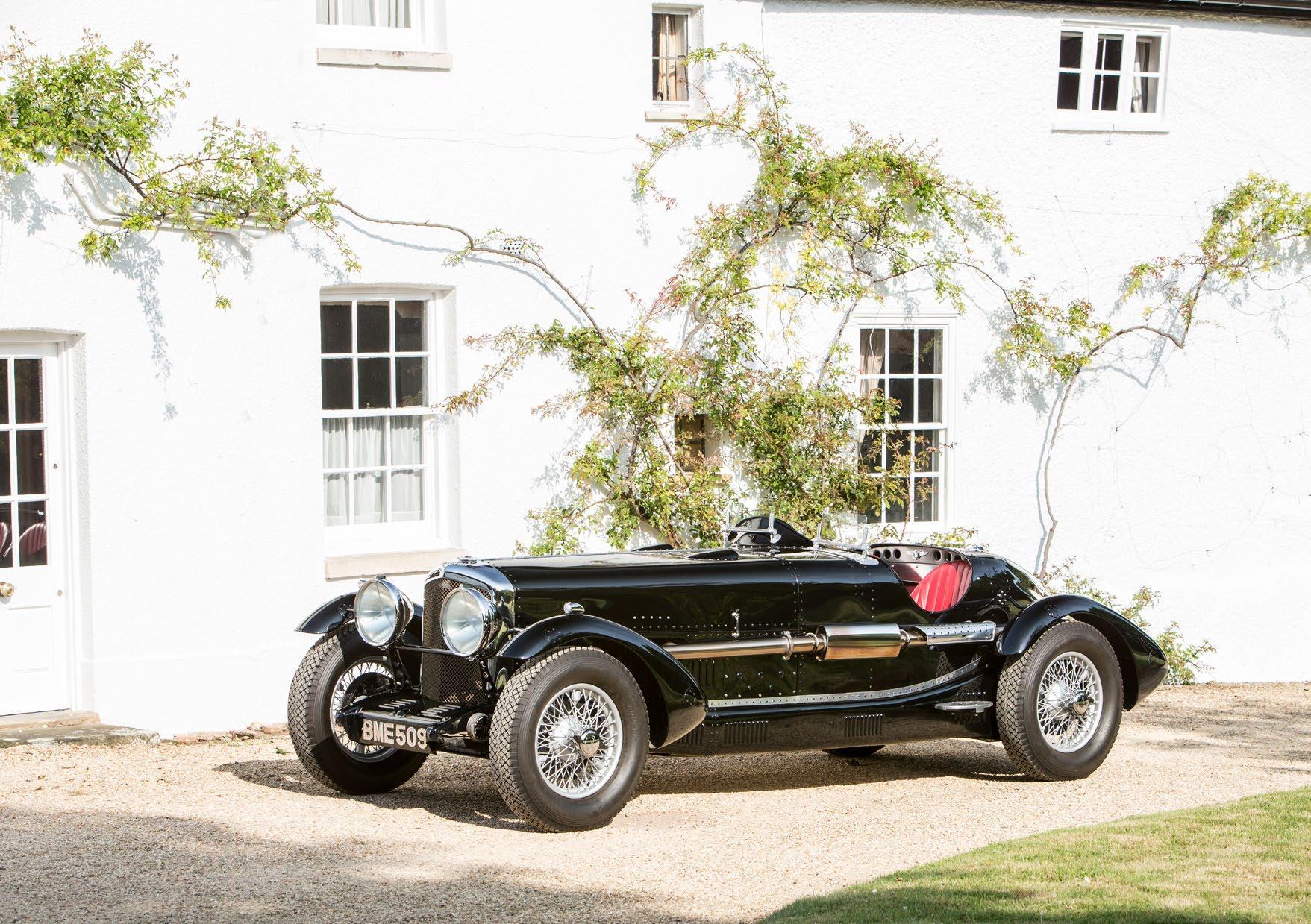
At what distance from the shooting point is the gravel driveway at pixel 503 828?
6.18 m

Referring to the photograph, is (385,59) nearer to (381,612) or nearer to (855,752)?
(381,612)

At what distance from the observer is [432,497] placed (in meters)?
11.8

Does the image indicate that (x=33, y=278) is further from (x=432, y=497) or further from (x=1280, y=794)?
(x=1280, y=794)

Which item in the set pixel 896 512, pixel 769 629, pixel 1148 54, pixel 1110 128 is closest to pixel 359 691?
pixel 769 629

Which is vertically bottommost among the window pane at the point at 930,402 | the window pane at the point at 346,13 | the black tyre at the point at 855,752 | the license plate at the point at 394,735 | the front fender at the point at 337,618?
the black tyre at the point at 855,752

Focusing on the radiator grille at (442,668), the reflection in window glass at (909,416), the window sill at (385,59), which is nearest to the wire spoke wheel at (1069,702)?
the radiator grille at (442,668)

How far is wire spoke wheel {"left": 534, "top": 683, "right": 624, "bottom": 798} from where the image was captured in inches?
287

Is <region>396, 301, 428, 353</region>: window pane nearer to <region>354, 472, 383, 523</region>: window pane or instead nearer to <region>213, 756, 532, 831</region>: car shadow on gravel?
<region>354, 472, 383, 523</region>: window pane

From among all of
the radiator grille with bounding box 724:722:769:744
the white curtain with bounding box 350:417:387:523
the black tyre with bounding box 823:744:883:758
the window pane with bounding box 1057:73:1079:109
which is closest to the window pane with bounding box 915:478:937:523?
the window pane with bounding box 1057:73:1079:109

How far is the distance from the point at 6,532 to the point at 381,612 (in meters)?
3.63

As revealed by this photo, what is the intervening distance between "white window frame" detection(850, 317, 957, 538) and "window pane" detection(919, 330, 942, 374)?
0.15 ft

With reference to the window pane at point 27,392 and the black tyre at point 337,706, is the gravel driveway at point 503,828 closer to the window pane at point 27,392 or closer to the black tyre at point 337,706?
the black tyre at point 337,706

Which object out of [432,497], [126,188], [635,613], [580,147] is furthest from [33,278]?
[635,613]

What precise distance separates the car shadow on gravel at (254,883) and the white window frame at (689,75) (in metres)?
6.67
